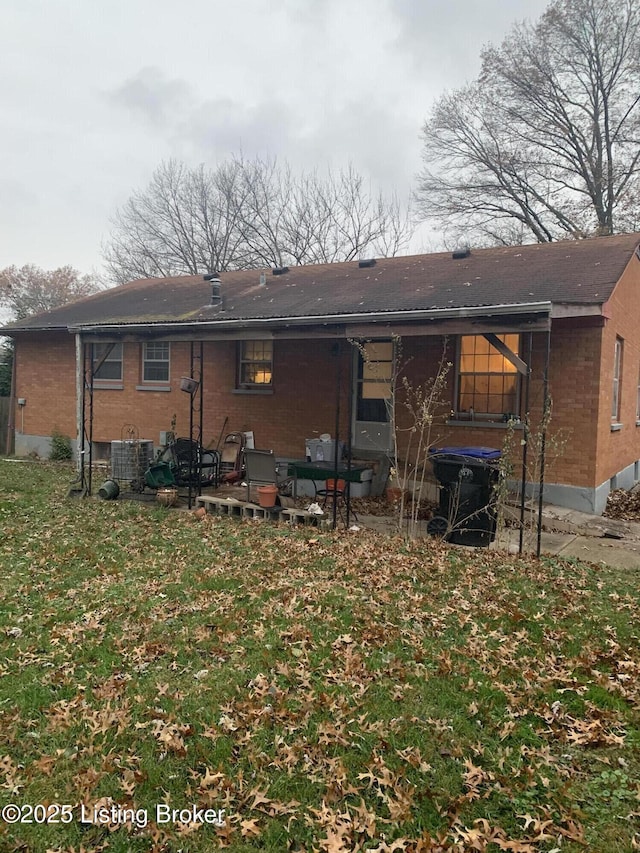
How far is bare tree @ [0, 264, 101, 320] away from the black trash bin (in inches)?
1541

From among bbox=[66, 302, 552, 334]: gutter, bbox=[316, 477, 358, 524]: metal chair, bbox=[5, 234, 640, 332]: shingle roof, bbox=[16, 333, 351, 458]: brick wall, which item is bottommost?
bbox=[316, 477, 358, 524]: metal chair

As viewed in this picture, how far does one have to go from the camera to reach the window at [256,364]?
1365cm

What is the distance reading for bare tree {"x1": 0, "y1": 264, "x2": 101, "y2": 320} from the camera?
136ft

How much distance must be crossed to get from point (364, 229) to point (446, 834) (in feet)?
91.0

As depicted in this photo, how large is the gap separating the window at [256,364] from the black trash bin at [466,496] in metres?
6.62

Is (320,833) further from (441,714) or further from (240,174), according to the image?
(240,174)

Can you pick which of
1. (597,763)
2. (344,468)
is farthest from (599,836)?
→ (344,468)

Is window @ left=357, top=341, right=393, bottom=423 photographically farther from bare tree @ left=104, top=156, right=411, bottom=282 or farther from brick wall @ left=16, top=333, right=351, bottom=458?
bare tree @ left=104, top=156, right=411, bottom=282

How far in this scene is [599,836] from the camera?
8.57 feet

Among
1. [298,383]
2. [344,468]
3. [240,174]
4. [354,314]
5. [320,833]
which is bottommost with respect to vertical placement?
[320,833]

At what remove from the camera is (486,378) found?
10820 millimetres

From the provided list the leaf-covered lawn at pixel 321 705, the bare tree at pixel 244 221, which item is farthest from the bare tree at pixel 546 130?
the leaf-covered lawn at pixel 321 705

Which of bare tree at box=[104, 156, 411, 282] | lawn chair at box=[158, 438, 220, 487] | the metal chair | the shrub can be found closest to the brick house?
the shrub

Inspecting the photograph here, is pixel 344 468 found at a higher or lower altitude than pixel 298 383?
lower
